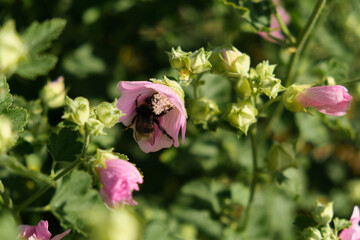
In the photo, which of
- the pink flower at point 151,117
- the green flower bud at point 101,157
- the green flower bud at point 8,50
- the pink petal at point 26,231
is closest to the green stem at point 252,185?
the pink flower at point 151,117

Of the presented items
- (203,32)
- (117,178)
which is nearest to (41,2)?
(203,32)

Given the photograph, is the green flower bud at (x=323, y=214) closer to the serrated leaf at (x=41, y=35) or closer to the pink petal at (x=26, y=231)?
the pink petal at (x=26, y=231)

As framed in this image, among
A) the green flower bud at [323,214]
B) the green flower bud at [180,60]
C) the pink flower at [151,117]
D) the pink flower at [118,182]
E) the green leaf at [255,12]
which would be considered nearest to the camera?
the pink flower at [118,182]

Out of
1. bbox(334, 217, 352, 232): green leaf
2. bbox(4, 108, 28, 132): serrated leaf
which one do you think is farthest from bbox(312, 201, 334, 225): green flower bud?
bbox(4, 108, 28, 132): serrated leaf

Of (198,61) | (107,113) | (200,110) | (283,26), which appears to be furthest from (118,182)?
(283,26)

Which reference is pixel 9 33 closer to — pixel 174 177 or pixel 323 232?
pixel 323 232

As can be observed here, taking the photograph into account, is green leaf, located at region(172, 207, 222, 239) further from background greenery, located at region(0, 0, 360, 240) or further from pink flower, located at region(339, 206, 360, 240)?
pink flower, located at region(339, 206, 360, 240)

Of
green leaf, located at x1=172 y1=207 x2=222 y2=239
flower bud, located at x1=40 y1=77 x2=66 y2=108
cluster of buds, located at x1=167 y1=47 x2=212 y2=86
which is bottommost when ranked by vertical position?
green leaf, located at x1=172 y1=207 x2=222 y2=239
